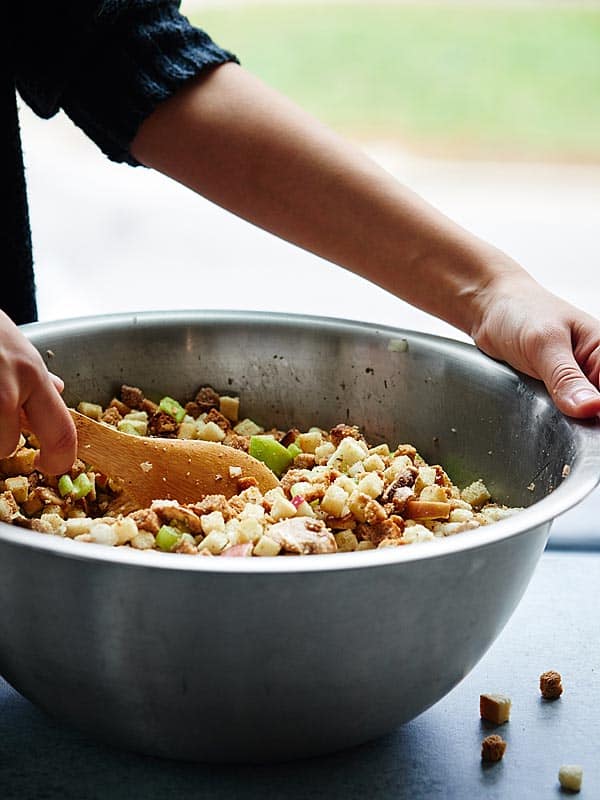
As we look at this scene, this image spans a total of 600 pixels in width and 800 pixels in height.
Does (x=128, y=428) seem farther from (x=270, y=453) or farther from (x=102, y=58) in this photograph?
(x=102, y=58)

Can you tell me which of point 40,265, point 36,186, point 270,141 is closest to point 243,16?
point 36,186

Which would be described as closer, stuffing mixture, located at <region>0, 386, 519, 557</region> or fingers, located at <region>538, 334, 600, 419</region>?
stuffing mixture, located at <region>0, 386, 519, 557</region>

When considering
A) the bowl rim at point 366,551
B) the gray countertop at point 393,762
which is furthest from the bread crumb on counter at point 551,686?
the bowl rim at point 366,551

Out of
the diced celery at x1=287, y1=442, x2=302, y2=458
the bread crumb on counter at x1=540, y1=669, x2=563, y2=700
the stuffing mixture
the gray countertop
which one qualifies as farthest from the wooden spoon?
the bread crumb on counter at x1=540, y1=669, x2=563, y2=700

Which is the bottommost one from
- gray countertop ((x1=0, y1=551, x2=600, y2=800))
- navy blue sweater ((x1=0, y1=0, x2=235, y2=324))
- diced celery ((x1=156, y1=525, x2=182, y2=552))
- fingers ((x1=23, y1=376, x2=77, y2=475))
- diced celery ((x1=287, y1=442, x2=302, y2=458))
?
gray countertop ((x1=0, y1=551, x2=600, y2=800))

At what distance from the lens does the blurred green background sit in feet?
17.9

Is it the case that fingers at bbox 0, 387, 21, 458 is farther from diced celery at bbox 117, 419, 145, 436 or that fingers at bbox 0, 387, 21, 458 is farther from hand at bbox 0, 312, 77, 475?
diced celery at bbox 117, 419, 145, 436

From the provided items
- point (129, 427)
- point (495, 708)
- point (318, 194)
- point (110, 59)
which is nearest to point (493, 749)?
point (495, 708)

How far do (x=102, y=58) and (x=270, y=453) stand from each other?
21.4 inches

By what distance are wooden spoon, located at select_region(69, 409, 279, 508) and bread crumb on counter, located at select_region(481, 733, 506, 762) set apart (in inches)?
15.1

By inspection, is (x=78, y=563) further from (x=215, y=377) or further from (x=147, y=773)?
(x=215, y=377)

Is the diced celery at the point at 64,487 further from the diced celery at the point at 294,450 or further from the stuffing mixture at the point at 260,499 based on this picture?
the diced celery at the point at 294,450

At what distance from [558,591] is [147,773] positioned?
578 mm

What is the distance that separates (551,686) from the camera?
3.46 feet
